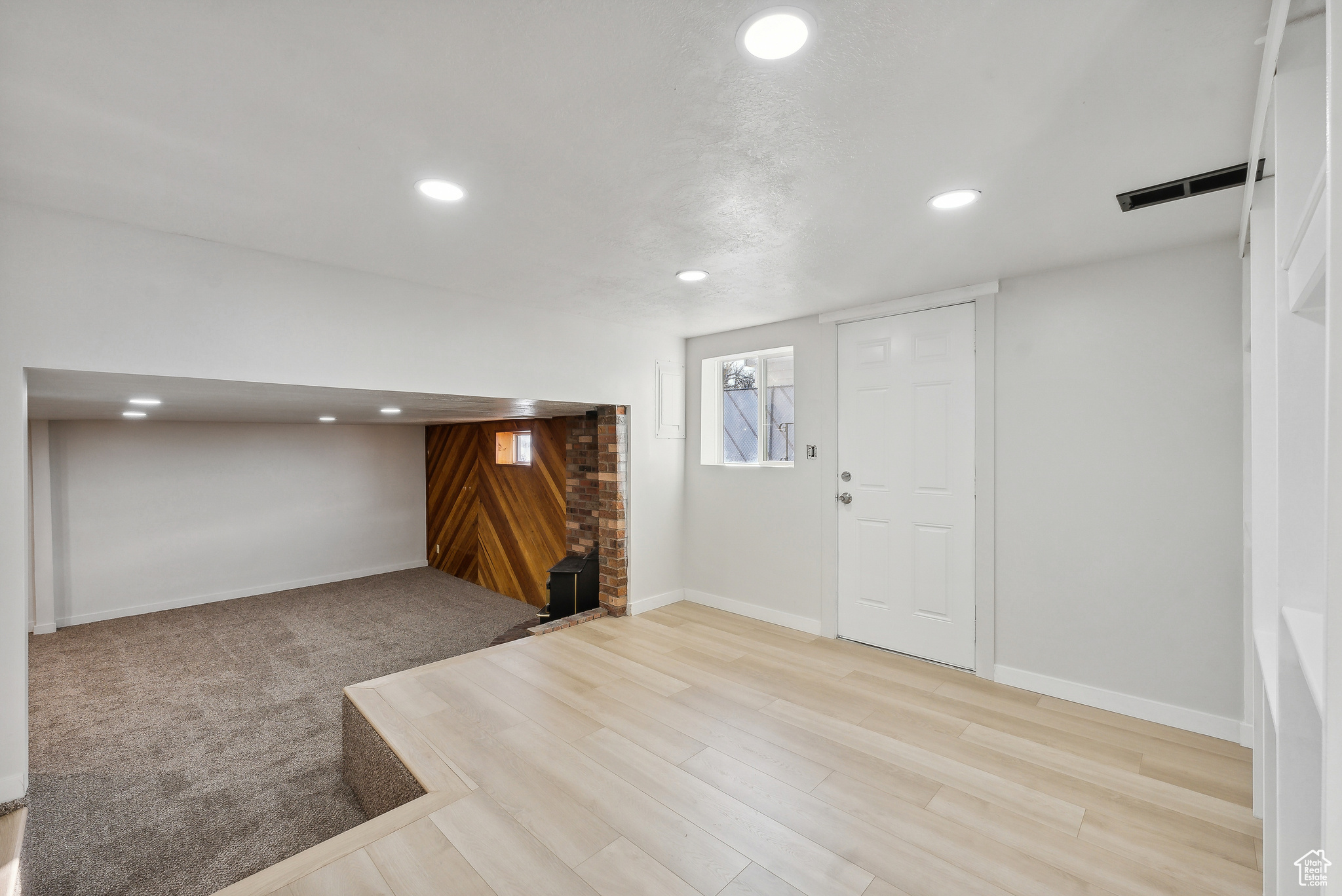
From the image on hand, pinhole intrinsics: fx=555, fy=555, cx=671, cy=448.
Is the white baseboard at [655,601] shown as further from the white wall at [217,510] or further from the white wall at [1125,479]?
the white wall at [217,510]

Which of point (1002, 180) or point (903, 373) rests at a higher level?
point (1002, 180)

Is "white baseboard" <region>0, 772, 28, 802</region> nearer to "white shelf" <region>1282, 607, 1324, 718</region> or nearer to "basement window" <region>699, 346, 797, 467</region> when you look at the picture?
"white shelf" <region>1282, 607, 1324, 718</region>

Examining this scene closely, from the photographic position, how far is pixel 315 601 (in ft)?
19.5

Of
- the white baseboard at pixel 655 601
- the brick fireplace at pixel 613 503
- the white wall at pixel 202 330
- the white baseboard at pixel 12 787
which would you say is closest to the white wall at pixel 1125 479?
the white baseboard at pixel 655 601

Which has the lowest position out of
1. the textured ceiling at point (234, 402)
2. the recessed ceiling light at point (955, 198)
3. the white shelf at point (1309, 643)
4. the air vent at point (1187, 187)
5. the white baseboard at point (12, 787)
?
the white baseboard at point (12, 787)

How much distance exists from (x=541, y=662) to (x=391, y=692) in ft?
2.76

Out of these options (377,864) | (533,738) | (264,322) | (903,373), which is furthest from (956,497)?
(264,322)

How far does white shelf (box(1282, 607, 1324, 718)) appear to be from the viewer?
74cm

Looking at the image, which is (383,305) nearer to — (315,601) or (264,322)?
(264,322)

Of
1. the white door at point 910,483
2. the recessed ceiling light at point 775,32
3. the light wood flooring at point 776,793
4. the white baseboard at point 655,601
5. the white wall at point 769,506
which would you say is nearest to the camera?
the recessed ceiling light at point 775,32

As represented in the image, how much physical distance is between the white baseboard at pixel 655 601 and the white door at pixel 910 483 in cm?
143

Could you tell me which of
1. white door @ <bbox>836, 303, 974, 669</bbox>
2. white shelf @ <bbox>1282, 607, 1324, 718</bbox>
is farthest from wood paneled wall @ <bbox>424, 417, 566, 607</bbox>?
white shelf @ <bbox>1282, 607, 1324, 718</bbox>

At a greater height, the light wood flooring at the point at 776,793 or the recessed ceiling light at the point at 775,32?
the recessed ceiling light at the point at 775,32

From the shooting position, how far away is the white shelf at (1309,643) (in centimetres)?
74
